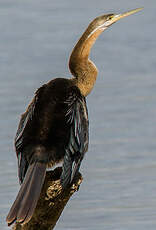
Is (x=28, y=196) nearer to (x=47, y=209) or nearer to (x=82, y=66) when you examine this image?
(x=47, y=209)

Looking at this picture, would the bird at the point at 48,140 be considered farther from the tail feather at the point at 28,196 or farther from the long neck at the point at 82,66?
the long neck at the point at 82,66

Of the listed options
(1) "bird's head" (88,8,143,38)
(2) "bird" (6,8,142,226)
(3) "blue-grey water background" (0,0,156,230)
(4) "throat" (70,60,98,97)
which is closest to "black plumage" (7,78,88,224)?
(2) "bird" (6,8,142,226)

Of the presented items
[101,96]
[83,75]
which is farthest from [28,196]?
[101,96]

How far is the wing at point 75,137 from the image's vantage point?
7490 mm

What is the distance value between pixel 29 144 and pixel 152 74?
16.6 ft

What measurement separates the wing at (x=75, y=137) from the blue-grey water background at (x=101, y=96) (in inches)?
82.7

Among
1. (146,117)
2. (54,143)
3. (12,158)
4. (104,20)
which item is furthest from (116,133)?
(54,143)

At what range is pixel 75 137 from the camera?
25.5ft

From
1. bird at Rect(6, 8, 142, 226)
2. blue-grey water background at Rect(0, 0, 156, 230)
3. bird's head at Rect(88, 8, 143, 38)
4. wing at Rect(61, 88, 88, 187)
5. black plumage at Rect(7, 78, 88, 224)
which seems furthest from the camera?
blue-grey water background at Rect(0, 0, 156, 230)

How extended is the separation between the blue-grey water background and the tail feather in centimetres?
260

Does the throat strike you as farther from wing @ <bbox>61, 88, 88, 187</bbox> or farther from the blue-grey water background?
the blue-grey water background

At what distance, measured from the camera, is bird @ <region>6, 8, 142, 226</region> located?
23.6ft

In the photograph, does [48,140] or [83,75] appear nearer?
[48,140]

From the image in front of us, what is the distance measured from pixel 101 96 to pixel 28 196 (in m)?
4.84
